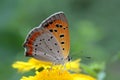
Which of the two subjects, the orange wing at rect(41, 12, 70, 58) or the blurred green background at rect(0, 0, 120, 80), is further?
the blurred green background at rect(0, 0, 120, 80)

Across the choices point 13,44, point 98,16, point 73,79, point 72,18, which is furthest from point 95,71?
point 98,16

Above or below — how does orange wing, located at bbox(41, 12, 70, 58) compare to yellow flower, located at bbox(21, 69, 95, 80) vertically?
above

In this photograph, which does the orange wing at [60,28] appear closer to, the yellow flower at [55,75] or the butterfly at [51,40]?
the butterfly at [51,40]

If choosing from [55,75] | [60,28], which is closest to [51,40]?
[60,28]

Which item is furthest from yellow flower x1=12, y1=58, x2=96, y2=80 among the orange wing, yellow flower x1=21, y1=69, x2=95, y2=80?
the orange wing

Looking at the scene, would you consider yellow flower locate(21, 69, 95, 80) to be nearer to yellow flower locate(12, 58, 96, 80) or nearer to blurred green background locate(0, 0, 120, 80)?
yellow flower locate(12, 58, 96, 80)

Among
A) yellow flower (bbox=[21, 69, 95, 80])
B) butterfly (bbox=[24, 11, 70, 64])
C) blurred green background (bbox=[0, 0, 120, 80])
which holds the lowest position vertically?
yellow flower (bbox=[21, 69, 95, 80])

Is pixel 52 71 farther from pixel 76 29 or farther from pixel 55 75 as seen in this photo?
pixel 76 29

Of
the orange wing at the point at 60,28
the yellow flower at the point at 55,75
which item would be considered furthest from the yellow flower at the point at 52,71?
the orange wing at the point at 60,28
